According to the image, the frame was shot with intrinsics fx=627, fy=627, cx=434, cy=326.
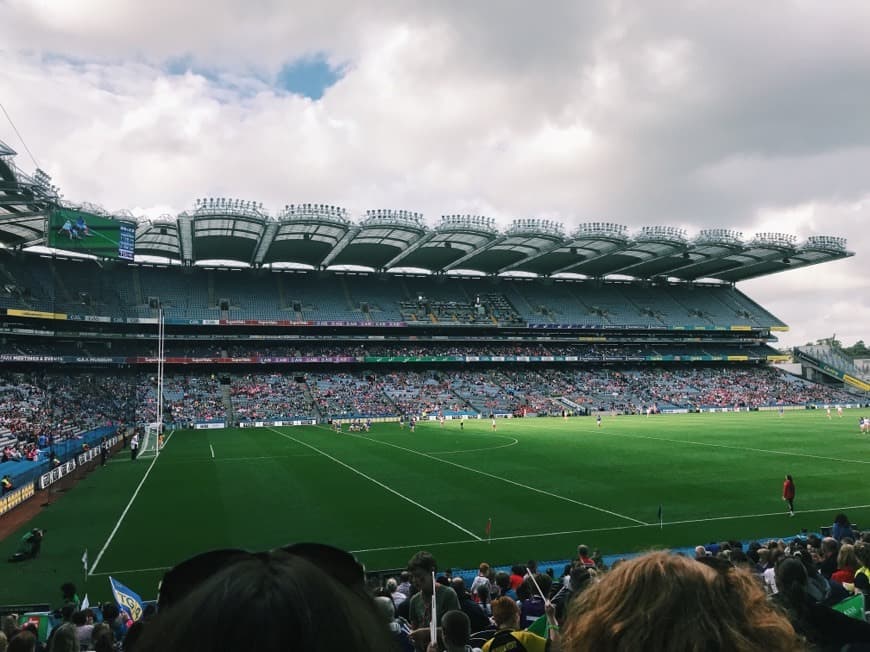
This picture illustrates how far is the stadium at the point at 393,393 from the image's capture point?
2195 centimetres

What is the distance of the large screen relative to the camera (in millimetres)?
42156

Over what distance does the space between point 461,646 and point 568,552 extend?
13860mm

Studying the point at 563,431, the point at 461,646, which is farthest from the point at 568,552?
the point at 563,431

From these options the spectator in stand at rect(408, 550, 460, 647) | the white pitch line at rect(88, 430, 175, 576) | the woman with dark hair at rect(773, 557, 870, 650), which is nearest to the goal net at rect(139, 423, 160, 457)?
the white pitch line at rect(88, 430, 175, 576)

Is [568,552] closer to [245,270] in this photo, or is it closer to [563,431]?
[563,431]

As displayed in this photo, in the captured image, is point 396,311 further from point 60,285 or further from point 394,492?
point 394,492

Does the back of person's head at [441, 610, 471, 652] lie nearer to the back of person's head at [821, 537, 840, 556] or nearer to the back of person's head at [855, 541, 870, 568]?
the back of person's head at [855, 541, 870, 568]

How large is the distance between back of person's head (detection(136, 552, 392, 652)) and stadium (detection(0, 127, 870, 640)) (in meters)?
3.01

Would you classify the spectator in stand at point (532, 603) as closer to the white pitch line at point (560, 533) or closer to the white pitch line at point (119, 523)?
the white pitch line at point (560, 533)

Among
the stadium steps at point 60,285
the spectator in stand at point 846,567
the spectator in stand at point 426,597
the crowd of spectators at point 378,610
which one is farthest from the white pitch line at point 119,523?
the stadium steps at point 60,285

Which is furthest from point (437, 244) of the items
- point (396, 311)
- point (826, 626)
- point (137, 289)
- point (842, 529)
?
point (826, 626)

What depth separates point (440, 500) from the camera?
26047mm

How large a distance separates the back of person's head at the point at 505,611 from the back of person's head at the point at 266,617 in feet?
17.1

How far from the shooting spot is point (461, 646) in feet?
17.8
